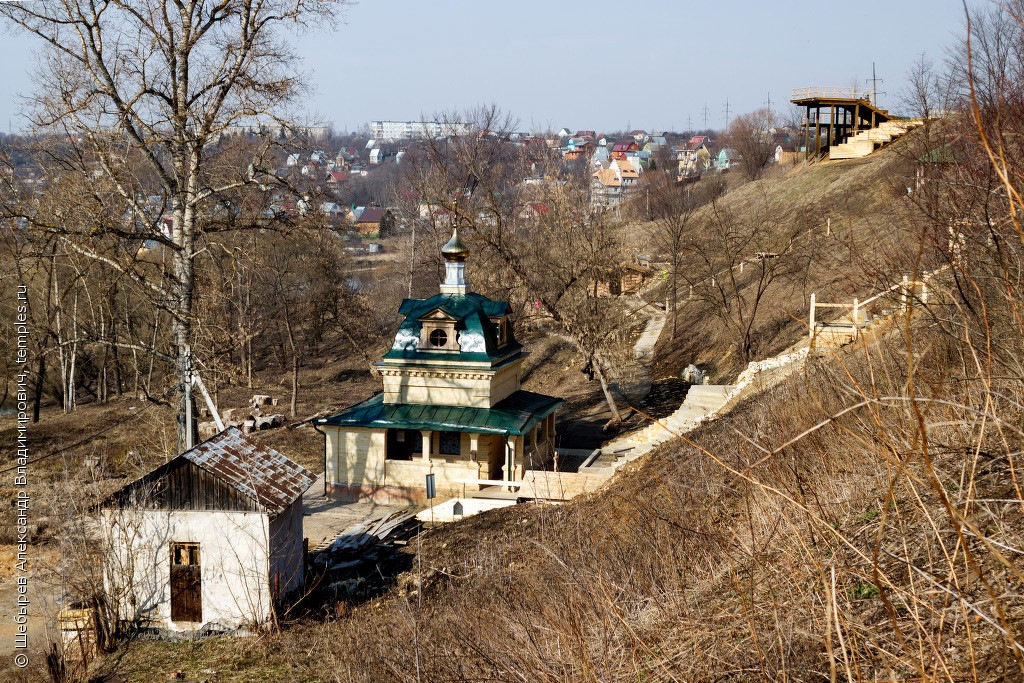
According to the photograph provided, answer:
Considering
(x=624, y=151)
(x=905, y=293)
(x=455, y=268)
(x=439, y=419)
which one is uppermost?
(x=624, y=151)

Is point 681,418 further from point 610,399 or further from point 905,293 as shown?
point 905,293

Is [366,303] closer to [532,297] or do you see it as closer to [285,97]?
[532,297]

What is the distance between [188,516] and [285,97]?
834 centimetres

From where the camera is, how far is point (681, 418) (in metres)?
23.0

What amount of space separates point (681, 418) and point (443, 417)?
5983 millimetres

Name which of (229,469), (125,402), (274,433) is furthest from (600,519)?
(125,402)

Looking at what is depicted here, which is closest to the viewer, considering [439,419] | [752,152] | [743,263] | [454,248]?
[439,419]

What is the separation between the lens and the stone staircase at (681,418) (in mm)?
22267

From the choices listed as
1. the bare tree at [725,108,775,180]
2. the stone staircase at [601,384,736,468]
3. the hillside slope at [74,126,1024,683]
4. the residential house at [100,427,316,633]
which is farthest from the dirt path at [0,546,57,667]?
the bare tree at [725,108,775,180]

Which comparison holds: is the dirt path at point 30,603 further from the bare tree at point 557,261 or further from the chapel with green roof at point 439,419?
the bare tree at point 557,261

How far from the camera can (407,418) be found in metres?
22.5

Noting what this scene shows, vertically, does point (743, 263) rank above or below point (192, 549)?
above

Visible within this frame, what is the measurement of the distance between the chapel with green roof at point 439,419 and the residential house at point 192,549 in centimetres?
955

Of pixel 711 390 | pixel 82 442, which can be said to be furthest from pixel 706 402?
pixel 82 442
